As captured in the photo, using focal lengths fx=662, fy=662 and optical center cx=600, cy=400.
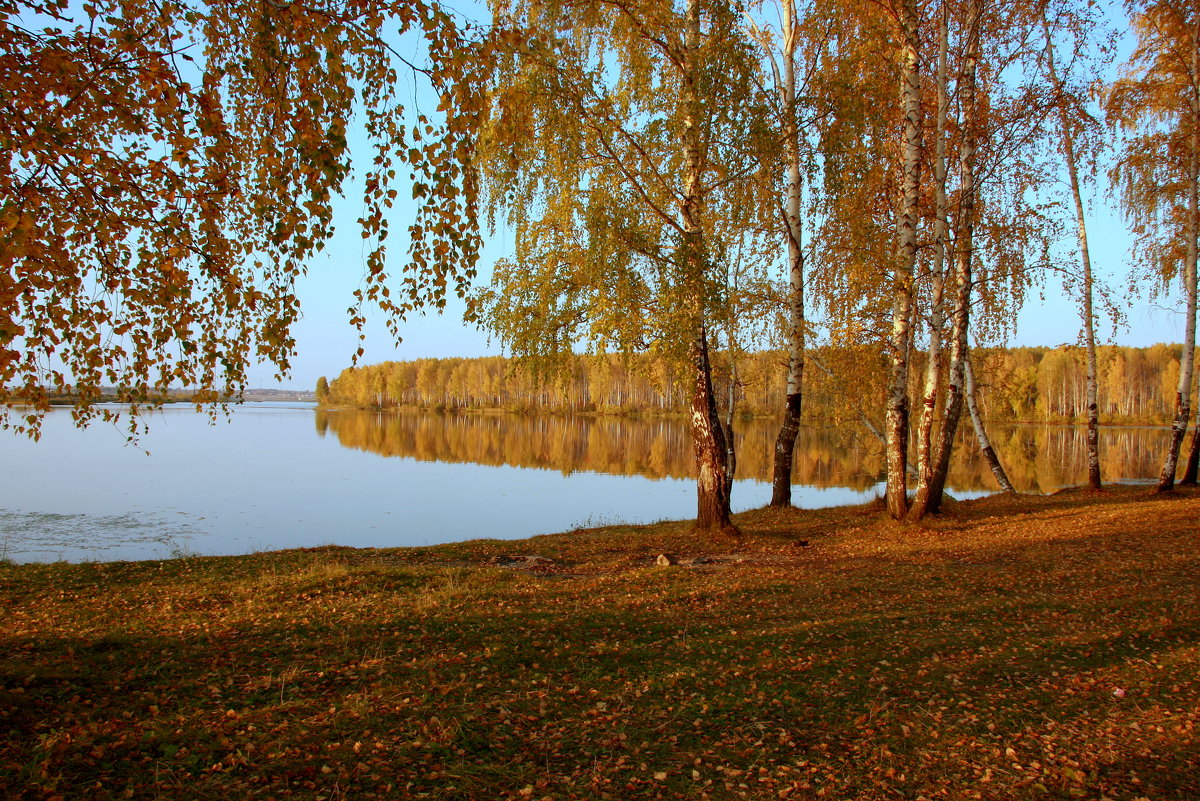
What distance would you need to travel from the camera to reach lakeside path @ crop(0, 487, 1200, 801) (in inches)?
136

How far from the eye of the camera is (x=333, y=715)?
12.8ft

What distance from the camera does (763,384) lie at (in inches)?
720

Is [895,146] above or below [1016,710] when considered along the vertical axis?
above

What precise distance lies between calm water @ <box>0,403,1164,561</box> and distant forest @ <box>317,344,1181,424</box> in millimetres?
2264

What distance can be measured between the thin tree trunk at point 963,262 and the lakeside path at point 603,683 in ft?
16.0

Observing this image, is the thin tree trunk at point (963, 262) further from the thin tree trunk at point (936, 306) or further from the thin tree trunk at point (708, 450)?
the thin tree trunk at point (708, 450)

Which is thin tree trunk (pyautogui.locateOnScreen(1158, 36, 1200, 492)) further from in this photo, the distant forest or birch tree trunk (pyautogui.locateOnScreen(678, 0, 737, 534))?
birch tree trunk (pyautogui.locateOnScreen(678, 0, 737, 534))

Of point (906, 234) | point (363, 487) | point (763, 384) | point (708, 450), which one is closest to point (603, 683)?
point (708, 450)

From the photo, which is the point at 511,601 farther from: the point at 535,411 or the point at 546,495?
the point at 535,411

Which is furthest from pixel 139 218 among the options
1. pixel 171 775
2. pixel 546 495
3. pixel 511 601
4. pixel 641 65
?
pixel 546 495

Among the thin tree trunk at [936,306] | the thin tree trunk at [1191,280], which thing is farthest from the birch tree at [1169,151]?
the thin tree trunk at [936,306]

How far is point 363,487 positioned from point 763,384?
14519 mm

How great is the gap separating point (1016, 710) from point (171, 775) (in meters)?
4.97

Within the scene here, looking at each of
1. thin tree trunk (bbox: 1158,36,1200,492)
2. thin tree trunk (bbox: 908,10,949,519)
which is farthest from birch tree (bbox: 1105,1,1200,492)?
thin tree trunk (bbox: 908,10,949,519)
